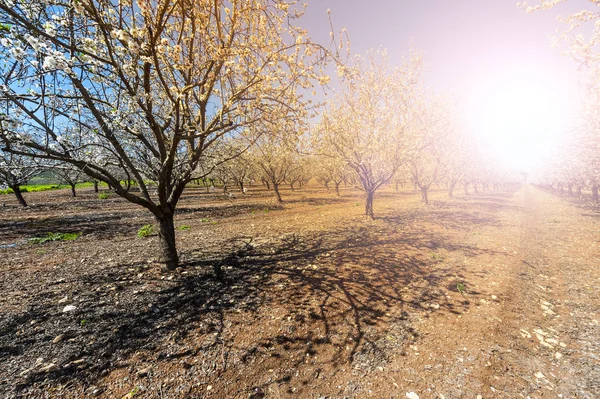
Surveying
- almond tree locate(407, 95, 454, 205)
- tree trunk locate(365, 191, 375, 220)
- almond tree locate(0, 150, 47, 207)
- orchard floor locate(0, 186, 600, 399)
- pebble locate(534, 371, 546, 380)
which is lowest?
pebble locate(534, 371, 546, 380)

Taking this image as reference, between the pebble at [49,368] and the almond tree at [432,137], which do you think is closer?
the pebble at [49,368]

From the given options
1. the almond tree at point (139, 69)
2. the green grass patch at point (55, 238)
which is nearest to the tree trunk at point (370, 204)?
the almond tree at point (139, 69)

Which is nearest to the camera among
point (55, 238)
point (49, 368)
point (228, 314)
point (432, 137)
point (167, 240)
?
point (49, 368)

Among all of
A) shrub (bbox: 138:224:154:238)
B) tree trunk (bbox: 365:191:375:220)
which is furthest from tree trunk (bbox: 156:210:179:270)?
tree trunk (bbox: 365:191:375:220)

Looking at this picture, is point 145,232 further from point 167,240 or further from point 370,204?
point 370,204

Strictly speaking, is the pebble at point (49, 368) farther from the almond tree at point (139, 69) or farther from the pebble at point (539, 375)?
the pebble at point (539, 375)

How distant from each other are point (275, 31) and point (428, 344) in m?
9.16

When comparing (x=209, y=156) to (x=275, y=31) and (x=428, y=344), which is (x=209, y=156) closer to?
(x=275, y=31)

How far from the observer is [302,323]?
569cm

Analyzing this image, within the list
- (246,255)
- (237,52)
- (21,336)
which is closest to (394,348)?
(246,255)

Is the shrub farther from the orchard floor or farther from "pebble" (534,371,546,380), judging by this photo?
"pebble" (534,371,546,380)

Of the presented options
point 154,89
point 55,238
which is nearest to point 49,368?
point 154,89

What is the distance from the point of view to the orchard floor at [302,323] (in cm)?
409

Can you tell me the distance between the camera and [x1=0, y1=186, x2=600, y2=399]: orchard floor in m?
4.09
